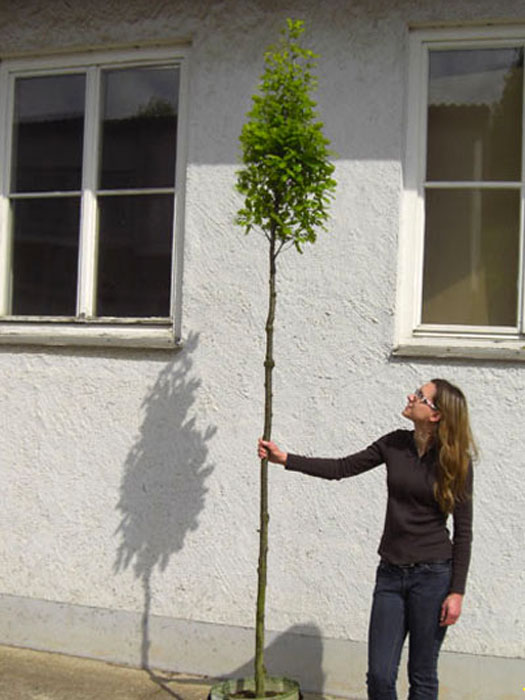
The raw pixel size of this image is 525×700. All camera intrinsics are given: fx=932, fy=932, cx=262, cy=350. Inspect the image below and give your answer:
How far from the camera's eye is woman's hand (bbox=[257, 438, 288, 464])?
167 inches

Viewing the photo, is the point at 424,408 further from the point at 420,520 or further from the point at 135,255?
the point at 135,255

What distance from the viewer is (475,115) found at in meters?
5.36

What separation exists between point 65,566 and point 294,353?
1992mm

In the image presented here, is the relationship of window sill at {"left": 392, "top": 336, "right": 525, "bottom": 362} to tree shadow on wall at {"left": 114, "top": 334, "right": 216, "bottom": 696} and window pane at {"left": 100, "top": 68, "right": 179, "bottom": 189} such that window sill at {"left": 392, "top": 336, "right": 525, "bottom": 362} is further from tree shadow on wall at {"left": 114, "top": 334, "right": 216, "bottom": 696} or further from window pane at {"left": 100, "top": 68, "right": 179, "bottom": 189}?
window pane at {"left": 100, "top": 68, "right": 179, "bottom": 189}

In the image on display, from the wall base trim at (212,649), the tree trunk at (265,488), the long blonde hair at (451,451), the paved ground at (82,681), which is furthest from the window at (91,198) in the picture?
the long blonde hair at (451,451)

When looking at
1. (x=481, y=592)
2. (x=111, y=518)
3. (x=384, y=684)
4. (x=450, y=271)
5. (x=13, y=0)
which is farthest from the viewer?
(x=13, y=0)

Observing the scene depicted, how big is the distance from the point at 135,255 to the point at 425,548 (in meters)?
2.95

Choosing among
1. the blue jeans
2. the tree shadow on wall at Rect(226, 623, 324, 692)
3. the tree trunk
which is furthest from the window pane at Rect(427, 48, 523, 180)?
the tree shadow on wall at Rect(226, 623, 324, 692)

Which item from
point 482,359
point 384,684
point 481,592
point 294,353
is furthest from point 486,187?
point 384,684

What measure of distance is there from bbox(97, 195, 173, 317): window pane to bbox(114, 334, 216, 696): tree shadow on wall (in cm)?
50

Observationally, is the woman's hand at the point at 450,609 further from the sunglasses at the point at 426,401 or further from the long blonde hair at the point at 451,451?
the sunglasses at the point at 426,401

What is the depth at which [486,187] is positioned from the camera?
5.29 m

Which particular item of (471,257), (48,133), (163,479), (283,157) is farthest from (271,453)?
(48,133)

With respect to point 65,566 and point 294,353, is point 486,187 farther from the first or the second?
point 65,566
